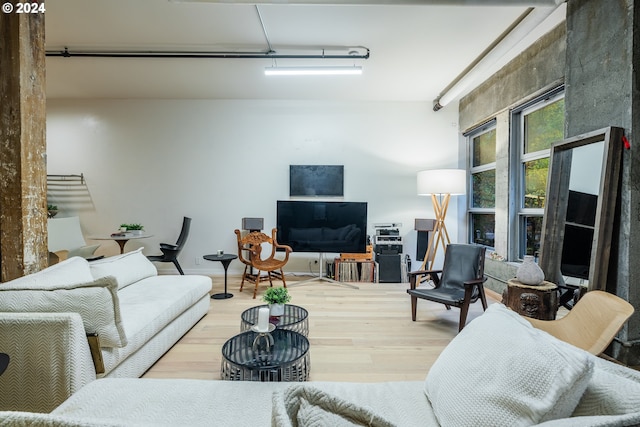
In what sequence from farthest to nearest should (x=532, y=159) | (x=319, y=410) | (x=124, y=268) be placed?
(x=532, y=159), (x=124, y=268), (x=319, y=410)

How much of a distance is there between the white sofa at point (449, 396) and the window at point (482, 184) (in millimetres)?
3738

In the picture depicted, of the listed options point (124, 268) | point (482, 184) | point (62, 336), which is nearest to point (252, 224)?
point (124, 268)

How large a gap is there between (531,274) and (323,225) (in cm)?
282

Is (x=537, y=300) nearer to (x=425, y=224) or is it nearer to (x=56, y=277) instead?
(x=425, y=224)

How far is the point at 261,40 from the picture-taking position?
3.35m

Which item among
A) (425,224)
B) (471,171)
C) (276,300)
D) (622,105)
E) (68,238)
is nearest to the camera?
(622,105)

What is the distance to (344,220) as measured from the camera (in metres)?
4.65

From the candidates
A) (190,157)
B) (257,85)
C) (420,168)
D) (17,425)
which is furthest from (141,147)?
(17,425)

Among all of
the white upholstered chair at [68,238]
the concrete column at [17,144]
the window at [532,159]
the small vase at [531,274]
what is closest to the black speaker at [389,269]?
the window at [532,159]

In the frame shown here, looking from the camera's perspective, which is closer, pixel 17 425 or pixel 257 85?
pixel 17 425

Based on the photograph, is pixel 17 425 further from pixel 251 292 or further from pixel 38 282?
pixel 251 292

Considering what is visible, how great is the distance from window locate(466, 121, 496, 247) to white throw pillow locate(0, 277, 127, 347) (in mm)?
4593

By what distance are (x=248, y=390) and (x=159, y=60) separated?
3985 millimetres

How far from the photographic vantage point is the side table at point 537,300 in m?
2.28
